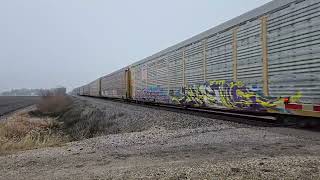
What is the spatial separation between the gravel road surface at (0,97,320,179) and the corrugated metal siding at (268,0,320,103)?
1169 mm

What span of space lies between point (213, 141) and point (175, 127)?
3666 mm

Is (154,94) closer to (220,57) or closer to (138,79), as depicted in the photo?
(138,79)

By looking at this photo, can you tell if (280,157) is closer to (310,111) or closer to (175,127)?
(310,111)

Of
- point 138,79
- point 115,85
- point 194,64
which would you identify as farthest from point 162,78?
point 115,85

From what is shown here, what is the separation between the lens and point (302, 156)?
5.96m

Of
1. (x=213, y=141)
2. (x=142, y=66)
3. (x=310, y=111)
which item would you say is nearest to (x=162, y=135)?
(x=213, y=141)

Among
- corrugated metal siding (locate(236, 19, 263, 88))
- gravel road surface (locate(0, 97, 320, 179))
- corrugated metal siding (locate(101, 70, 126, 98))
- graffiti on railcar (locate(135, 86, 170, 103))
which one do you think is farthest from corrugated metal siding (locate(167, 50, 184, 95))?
corrugated metal siding (locate(101, 70, 126, 98))

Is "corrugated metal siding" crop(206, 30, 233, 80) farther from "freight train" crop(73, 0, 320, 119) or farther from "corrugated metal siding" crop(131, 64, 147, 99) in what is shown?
"corrugated metal siding" crop(131, 64, 147, 99)

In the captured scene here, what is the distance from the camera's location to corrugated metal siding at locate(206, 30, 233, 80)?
12195mm

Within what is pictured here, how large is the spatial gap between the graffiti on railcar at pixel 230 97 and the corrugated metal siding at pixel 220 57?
288mm

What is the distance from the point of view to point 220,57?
12.8 meters

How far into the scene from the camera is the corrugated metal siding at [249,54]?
33.8ft

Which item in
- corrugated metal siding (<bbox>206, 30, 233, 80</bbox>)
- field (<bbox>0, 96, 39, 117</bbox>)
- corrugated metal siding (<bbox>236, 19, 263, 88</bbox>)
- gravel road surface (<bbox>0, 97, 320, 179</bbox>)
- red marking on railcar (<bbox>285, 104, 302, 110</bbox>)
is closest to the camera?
gravel road surface (<bbox>0, 97, 320, 179</bbox>)

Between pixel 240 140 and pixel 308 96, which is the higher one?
pixel 308 96
